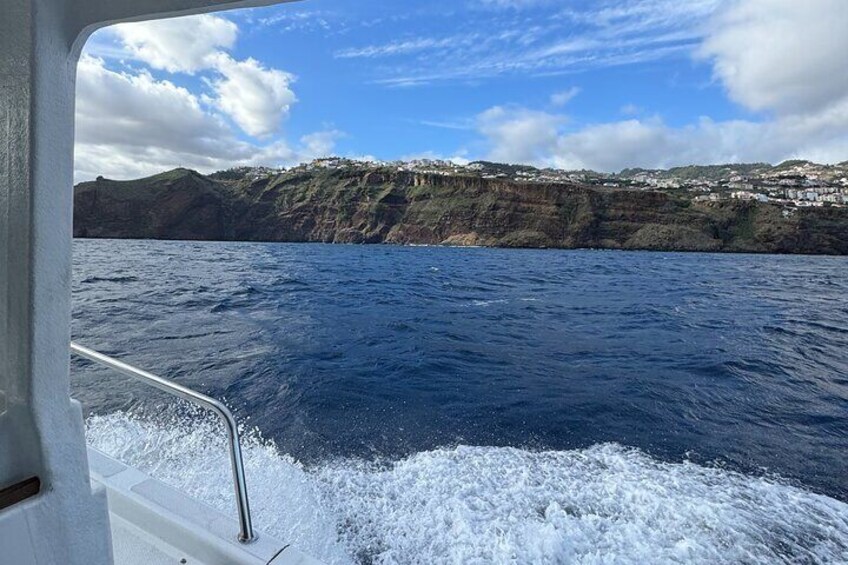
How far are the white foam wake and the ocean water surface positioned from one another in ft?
0.05

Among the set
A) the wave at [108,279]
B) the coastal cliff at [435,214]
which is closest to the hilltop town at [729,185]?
the coastal cliff at [435,214]

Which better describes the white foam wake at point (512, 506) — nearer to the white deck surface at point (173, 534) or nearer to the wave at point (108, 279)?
the white deck surface at point (173, 534)

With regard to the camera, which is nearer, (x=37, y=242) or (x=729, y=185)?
(x=37, y=242)

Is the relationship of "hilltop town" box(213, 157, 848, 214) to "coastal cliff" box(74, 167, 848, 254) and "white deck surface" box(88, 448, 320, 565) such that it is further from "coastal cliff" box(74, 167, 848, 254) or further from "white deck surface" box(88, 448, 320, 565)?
"white deck surface" box(88, 448, 320, 565)

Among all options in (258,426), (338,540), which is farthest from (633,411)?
(258,426)

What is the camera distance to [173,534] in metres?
Result: 1.83

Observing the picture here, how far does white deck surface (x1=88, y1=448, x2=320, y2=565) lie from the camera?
170 centimetres

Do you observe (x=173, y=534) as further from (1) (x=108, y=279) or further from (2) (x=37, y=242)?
(1) (x=108, y=279)

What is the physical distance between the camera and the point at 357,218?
84.1 metres

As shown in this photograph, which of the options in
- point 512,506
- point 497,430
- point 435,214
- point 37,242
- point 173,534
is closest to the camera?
point 37,242

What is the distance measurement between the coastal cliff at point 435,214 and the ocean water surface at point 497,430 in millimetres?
65316

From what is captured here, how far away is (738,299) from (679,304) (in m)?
3.38

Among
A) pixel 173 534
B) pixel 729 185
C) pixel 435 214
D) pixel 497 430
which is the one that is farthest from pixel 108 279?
pixel 729 185

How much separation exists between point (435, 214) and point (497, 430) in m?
76.5
